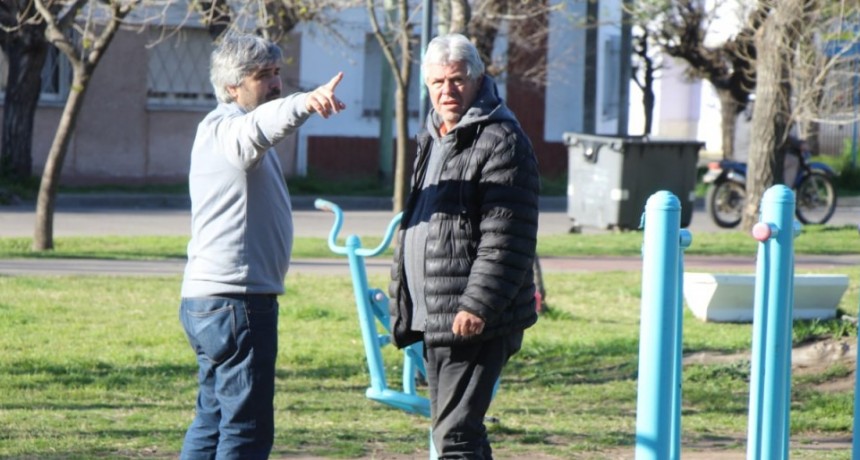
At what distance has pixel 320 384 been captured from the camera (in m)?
7.93

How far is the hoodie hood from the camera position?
14.3 ft

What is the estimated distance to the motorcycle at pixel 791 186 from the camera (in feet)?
61.1

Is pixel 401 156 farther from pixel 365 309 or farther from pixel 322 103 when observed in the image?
pixel 322 103

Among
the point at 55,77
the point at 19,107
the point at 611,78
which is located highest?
the point at 611,78

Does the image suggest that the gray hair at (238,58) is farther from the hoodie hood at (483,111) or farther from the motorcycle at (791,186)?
the motorcycle at (791,186)

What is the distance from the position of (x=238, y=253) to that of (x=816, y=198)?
53.1 ft

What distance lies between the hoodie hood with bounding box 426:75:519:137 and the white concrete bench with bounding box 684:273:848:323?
226 inches

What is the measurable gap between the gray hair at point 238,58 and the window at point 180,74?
21.4m

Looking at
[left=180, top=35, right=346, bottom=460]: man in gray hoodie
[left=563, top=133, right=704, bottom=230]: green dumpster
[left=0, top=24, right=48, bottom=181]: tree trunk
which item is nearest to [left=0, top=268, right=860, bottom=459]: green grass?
[left=180, top=35, right=346, bottom=460]: man in gray hoodie

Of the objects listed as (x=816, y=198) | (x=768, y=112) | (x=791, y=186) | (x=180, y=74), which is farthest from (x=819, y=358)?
(x=180, y=74)

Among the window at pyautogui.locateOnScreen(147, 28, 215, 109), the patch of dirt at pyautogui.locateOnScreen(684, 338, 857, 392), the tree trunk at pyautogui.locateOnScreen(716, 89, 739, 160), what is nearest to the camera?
the patch of dirt at pyautogui.locateOnScreen(684, 338, 857, 392)

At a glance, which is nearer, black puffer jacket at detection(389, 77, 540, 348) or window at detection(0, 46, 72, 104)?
black puffer jacket at detection(389, 77, 540, 348)

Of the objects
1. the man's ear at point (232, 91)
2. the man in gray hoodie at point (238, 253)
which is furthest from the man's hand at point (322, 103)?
the man's ear at point (232, 91)

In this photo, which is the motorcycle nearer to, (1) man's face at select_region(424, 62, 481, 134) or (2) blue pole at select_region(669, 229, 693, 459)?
(2) blue pole at select_region(669, 229, 693, 459)
